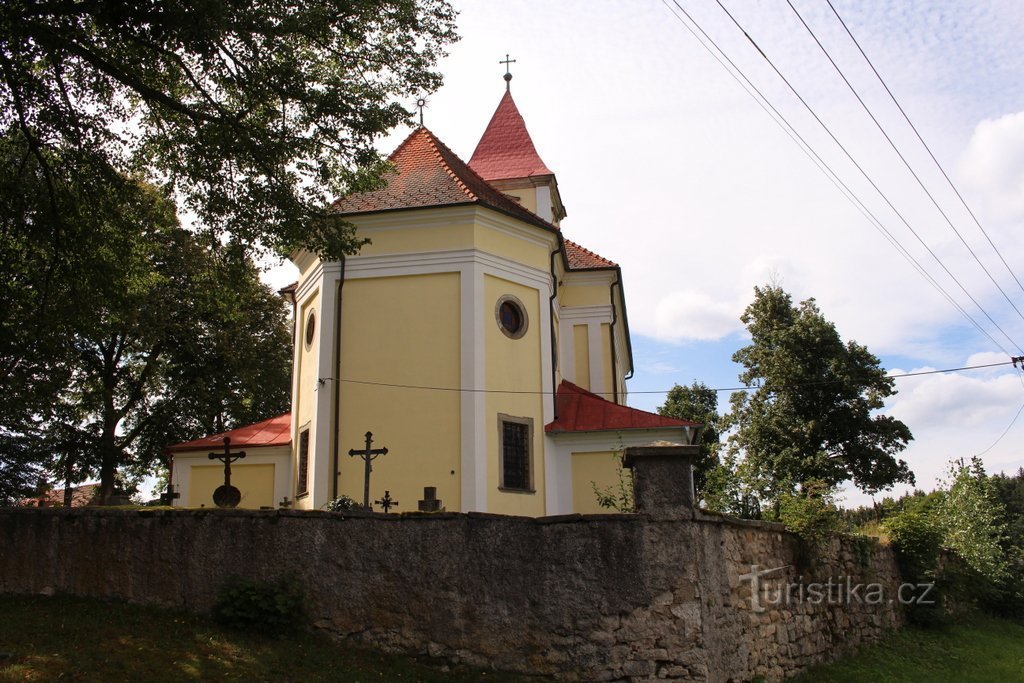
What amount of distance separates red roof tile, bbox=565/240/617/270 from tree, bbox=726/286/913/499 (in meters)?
12.1

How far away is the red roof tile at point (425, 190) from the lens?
17.4 metres

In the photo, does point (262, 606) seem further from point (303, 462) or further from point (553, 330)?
point (553, 330)

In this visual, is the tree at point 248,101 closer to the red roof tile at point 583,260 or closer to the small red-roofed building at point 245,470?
the small red-roofed building at point 245,470

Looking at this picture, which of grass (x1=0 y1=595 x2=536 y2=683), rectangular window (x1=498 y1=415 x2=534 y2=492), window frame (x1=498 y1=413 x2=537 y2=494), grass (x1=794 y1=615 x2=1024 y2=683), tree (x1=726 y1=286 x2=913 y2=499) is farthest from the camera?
tree (x1=726 y1=286 x2=913 y2=499)

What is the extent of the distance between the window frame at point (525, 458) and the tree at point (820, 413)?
1780 centimetres

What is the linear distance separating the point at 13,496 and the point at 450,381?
18.9m

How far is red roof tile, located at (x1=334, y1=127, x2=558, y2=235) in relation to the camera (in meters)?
17.4

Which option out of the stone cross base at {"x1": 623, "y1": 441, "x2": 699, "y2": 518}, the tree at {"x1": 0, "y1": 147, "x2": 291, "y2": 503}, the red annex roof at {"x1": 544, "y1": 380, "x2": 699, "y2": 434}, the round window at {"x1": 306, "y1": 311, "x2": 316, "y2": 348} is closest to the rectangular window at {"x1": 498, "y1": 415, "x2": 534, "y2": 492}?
the red annex roof at {"x1": 544, "y1": 380, "x2": 699, "y2": 434}

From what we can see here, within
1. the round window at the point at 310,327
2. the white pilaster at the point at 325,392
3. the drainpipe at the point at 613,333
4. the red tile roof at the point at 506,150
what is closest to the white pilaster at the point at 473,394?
the white pilaster at the point at 325,392

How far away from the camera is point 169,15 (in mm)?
10203

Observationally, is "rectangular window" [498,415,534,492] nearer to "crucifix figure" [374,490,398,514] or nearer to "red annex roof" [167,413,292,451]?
"crucifix figure" [374,490,398,514]

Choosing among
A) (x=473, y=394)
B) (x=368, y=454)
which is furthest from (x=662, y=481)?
(x=473, y=394)

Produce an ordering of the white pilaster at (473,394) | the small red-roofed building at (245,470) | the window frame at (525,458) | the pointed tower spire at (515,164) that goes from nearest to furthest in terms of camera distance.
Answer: the white pilaster at (473,394) < the window frame at (525,458) < the small red-roofed building at (245,470) < the pointed tower spire at (515,164)

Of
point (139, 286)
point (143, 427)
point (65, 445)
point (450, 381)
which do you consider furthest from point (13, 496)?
point (450, 381)
